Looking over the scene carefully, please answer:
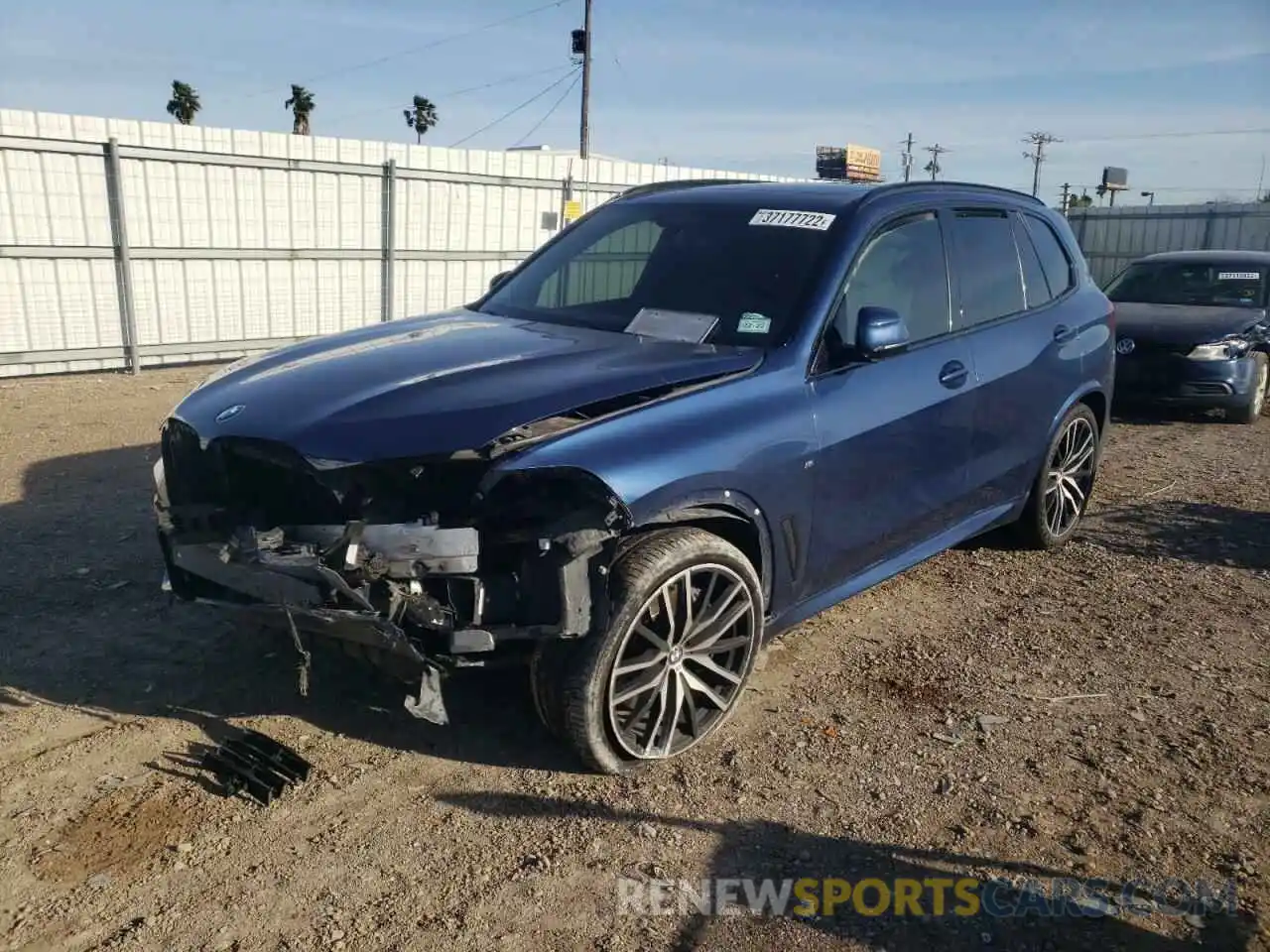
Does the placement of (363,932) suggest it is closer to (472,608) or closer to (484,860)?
(484,860)

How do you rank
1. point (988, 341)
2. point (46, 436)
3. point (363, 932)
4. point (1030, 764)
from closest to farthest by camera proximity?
1. point (363, 932)
2. point (1030, 764)
3. point (988, 341)
4. point (46, 436)

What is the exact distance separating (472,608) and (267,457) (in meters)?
0.83

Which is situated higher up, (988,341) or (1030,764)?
(988,341)

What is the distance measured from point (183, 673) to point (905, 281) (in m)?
3.32

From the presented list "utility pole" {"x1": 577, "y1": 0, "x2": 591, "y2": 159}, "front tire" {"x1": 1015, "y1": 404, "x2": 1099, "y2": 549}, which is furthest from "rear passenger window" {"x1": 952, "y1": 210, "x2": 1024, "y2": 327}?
"utility pole" {"x1": 577, "y1": 0, "x2": 591, "y2": 159}

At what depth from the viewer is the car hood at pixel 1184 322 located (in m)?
9.45

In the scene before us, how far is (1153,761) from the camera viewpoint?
11.8ft

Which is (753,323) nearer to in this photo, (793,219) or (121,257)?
(793,219)

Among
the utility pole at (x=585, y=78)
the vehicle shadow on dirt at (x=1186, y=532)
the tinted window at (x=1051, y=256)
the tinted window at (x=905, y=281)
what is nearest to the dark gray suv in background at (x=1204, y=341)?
the vehicle shadow on dirt at (x=1186, y=532)

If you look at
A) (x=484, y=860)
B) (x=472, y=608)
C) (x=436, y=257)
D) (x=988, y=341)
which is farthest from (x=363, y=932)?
(x=436, y=257)

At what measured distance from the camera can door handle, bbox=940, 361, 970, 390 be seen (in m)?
4.35

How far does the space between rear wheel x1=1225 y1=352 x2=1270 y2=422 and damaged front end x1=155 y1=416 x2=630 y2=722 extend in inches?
347

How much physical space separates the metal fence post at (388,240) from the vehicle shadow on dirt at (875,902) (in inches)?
398

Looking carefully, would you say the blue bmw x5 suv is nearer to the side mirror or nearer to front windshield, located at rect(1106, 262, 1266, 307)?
the side mirror
